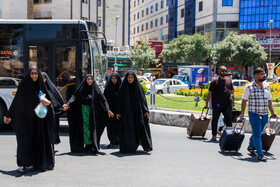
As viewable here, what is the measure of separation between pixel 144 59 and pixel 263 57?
59.5 feet

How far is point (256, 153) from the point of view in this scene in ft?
22.4

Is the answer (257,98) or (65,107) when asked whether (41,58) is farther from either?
(257,98)

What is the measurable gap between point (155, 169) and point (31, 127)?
6.74ft

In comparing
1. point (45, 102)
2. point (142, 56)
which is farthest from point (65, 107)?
point (142, 56)

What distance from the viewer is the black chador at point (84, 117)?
6805mm

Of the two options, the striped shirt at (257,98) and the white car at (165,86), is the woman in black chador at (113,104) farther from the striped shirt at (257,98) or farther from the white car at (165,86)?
the white car at (165,86)

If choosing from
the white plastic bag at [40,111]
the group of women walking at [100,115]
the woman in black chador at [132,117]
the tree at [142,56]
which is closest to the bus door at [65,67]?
the group of women walking at [100,115]

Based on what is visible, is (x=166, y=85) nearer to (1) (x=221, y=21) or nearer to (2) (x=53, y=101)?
(2) (x=53, y=101)

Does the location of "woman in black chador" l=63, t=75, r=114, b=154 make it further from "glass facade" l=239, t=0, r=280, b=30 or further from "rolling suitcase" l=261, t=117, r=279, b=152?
"glass facade" l=239, t=0, r=280, b=30

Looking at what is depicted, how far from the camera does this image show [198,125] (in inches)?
345

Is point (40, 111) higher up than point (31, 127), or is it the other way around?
point (40, 111)

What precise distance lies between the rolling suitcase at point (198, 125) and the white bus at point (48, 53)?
314 centimetres

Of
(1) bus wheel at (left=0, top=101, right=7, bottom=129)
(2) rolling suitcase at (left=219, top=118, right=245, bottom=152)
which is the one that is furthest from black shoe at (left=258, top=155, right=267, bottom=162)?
(1) bus wheel at (left=0, top=101, right=7, bottom=129)

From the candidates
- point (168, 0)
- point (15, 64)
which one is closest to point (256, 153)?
point (15, 64)
